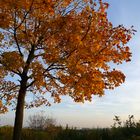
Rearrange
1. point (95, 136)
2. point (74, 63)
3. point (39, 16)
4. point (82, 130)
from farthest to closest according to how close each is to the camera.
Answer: point (82, 130) < point (95, 136) < point (39, 16) < point (74, 63)

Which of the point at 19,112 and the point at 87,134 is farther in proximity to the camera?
the point at 87,134

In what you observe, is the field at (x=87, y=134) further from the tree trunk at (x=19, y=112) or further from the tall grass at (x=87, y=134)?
the tree trunk at (x=19, y=112)

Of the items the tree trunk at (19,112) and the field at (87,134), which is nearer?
the tree trunk at (19,112)

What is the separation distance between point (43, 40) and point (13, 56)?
214cm

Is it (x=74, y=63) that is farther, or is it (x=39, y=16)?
(x=39, y=16)

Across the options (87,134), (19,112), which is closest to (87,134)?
(87,134)

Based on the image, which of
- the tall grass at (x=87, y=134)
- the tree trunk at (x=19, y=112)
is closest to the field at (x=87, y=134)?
the tall grass at (x=87, y=134)

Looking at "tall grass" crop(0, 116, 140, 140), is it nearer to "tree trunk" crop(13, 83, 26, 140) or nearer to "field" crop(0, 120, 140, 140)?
"field" crop(0, 120, 140, 140)

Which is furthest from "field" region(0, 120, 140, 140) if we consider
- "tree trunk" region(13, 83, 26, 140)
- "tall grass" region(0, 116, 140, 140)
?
"tree trunk" region(13, 83, 26, 140)

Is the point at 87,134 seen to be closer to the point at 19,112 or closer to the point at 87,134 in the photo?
the point at 87,134

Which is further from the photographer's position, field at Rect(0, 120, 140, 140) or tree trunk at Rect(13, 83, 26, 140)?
field at Rect(0, 120, 140, 140)

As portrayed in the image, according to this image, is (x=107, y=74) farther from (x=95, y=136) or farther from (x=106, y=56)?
(x=95, y=136)

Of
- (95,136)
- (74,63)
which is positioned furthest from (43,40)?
(95,136)

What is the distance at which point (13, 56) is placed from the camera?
65.3 feet
